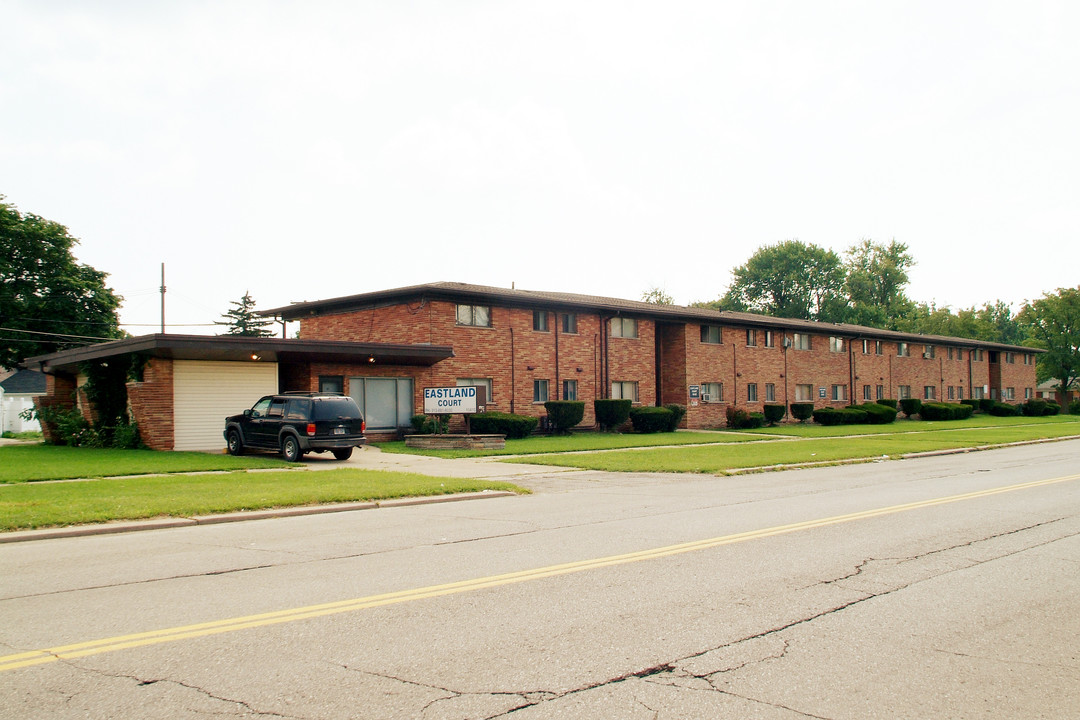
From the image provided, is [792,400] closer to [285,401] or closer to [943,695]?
[285,401]

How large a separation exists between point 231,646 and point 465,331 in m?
26.2

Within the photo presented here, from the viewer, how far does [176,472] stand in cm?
1741

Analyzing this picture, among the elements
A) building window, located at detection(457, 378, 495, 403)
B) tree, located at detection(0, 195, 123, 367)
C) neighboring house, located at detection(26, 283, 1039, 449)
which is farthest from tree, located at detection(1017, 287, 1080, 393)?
tree, located at detection(0, 195, 123, 367)

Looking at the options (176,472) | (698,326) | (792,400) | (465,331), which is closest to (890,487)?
(176,472)

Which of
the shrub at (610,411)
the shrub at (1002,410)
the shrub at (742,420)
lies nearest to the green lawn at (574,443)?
the shrub at (610,411)

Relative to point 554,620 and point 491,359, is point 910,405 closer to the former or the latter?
point 491,359

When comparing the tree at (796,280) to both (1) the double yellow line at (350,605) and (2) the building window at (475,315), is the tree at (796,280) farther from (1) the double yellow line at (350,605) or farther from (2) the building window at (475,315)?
(1) the double yellow line at (350,605)

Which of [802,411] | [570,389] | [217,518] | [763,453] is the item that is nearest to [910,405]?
[802,411]

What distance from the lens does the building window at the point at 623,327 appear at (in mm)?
36656

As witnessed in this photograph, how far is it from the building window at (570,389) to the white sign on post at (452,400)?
27.0ft

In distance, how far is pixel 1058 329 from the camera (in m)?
80.8

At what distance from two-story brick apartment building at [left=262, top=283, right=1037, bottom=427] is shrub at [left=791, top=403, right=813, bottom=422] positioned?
3.19 feet

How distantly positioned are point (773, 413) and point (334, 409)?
27472 millimetres

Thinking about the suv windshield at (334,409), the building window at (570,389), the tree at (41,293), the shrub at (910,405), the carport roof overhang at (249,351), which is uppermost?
the tree at (41,293)
